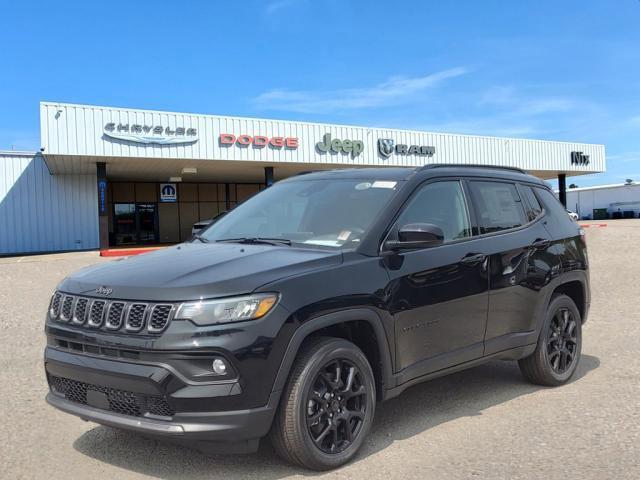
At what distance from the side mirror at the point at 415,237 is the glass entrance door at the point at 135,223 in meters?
34.2

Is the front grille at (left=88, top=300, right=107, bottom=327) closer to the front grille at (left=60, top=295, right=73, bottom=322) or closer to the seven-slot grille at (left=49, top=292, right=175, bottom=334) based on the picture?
the seven-slot grille at (left=49, top=292, right=175, bottom=334)

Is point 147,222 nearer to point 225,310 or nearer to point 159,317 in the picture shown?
point 159,317

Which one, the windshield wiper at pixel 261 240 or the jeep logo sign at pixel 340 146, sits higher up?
Result: the jeep logo sign at pixel 340 146

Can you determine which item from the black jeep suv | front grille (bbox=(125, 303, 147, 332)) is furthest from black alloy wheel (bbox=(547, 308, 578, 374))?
front grille (bbox=(125, 303, 147, 332))

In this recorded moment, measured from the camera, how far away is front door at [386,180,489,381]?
4.12 metres

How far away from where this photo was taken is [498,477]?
360 centimetres

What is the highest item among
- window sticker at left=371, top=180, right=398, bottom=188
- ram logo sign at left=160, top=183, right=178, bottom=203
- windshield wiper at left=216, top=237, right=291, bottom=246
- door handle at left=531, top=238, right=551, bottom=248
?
ram logo sign at left=160, top=183, right=178, bottom=203

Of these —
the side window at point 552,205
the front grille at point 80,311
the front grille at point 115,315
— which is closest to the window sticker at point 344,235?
the front grille at point 115,315

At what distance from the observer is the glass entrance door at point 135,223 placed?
1436 inches

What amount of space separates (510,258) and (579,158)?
39.4 metres

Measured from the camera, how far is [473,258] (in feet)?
15.4

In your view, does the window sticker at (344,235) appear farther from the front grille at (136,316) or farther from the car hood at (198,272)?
the front grille at (136,316)

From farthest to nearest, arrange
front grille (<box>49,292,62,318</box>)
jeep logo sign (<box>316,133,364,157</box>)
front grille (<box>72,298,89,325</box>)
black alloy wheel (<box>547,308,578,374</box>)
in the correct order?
jeep logo sign (<box>316,133,364,157</box>) < black alloy wheel (<box>547,308,578,374</box>) < front grille (<box>49,292,62,318</box>) < front grille (<box>72,298,89,325</box>)

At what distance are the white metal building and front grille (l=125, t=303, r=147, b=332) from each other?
233ft
